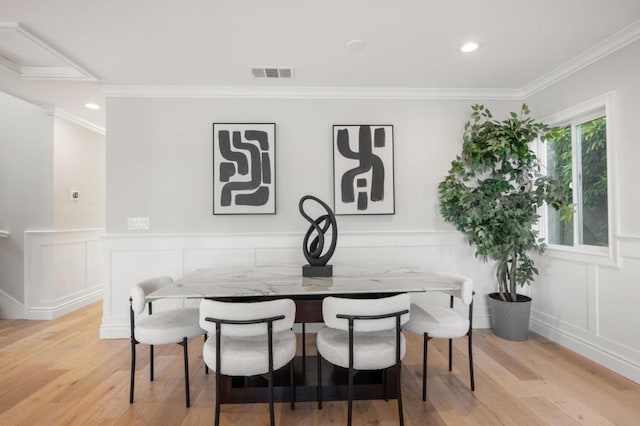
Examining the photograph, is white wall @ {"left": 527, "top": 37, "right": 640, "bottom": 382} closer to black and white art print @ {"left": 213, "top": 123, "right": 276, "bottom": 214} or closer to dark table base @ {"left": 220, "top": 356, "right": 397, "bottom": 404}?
dark table base @ {"left": 220, "top": 356, "right": 397, "bottom": 404}

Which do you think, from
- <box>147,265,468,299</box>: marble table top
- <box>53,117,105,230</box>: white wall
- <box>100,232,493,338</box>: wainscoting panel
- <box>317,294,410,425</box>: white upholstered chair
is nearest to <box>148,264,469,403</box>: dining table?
<box>147,265,468,299</box>: marble table top

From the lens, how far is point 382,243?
11.4ft

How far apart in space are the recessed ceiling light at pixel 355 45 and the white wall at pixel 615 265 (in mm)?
1977

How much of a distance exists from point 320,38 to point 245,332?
2.13 m

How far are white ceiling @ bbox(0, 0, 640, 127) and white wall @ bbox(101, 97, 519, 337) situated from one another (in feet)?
0.94

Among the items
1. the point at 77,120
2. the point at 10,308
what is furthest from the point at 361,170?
the point at 10,308

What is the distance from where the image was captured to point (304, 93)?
344cm

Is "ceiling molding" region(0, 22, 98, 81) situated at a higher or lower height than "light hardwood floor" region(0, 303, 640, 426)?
higher

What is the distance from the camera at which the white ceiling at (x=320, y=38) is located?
83.4 inches

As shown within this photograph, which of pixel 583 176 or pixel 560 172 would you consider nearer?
pixel 583 176

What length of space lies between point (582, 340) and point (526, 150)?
174 centimetres

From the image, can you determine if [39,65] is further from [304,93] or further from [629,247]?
[629,247]

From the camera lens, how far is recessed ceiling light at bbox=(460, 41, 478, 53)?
8.46 feet

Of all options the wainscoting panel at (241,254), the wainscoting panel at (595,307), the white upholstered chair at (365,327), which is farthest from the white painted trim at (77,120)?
the wainscoting panel at (595,307)
